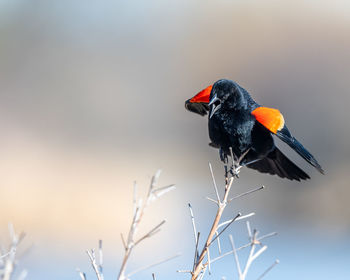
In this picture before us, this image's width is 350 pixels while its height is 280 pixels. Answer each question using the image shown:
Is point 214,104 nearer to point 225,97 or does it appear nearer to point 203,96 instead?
point 225,97

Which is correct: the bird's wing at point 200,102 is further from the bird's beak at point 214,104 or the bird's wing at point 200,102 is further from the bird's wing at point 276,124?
the bird's wing at point 276,124

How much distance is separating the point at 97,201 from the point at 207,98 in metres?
3.66

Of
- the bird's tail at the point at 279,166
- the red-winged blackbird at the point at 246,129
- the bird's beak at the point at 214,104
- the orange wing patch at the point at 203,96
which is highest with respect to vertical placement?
the orange wing patch at the point at 203,96

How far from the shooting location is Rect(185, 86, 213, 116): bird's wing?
3.07 m

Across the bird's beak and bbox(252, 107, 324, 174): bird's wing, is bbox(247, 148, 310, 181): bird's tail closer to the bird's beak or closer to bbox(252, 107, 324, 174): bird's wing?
bbox(252, 107, 324, 174): bird's wing

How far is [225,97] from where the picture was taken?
2.87 m

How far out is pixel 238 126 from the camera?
9.09 ft

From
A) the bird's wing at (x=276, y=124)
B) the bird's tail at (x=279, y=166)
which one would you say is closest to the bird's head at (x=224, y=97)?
the bird's wing at (x=276, y=124)

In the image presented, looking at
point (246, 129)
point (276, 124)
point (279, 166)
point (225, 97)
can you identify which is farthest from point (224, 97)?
point (279, 166)

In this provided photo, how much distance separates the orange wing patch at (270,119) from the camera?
2671mm

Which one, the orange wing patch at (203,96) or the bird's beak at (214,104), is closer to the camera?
the bird's beak at (214,104)

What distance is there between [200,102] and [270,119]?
636mm

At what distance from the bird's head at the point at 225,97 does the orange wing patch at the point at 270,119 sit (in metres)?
0.13

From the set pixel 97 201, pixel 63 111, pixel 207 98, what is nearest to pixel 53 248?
pixel 97 201
